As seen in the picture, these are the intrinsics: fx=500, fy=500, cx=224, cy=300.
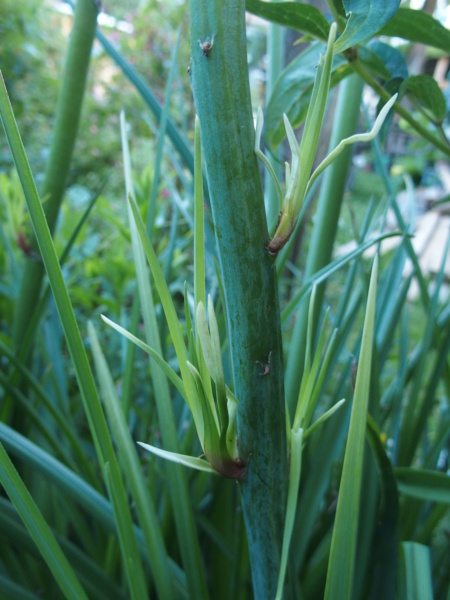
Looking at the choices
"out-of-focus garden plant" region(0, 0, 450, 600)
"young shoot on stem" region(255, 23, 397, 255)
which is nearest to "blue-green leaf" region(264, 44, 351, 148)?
"out-of-focus garden plant" region(0, 0, 450, 600)

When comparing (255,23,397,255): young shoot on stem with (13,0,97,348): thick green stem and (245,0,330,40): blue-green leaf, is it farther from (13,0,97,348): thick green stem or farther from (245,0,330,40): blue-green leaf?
(13,0,97,348): thick green stem

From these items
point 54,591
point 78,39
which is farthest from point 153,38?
point 54,591

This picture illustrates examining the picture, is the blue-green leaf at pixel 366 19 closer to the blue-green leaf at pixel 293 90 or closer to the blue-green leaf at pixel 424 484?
the blue-green leaf at pixel 293 90

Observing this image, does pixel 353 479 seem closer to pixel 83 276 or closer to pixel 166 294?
pixel 166 294

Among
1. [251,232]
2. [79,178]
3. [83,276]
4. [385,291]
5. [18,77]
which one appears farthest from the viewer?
[79,178]

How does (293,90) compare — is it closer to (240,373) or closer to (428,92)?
(428,92)

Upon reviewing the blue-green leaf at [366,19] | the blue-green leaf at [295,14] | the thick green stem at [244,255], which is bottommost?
the thick green stem at [244,255]

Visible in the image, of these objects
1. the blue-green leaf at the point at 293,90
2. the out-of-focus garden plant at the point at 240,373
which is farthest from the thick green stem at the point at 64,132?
the blue-green leaf at the point at 293,90
